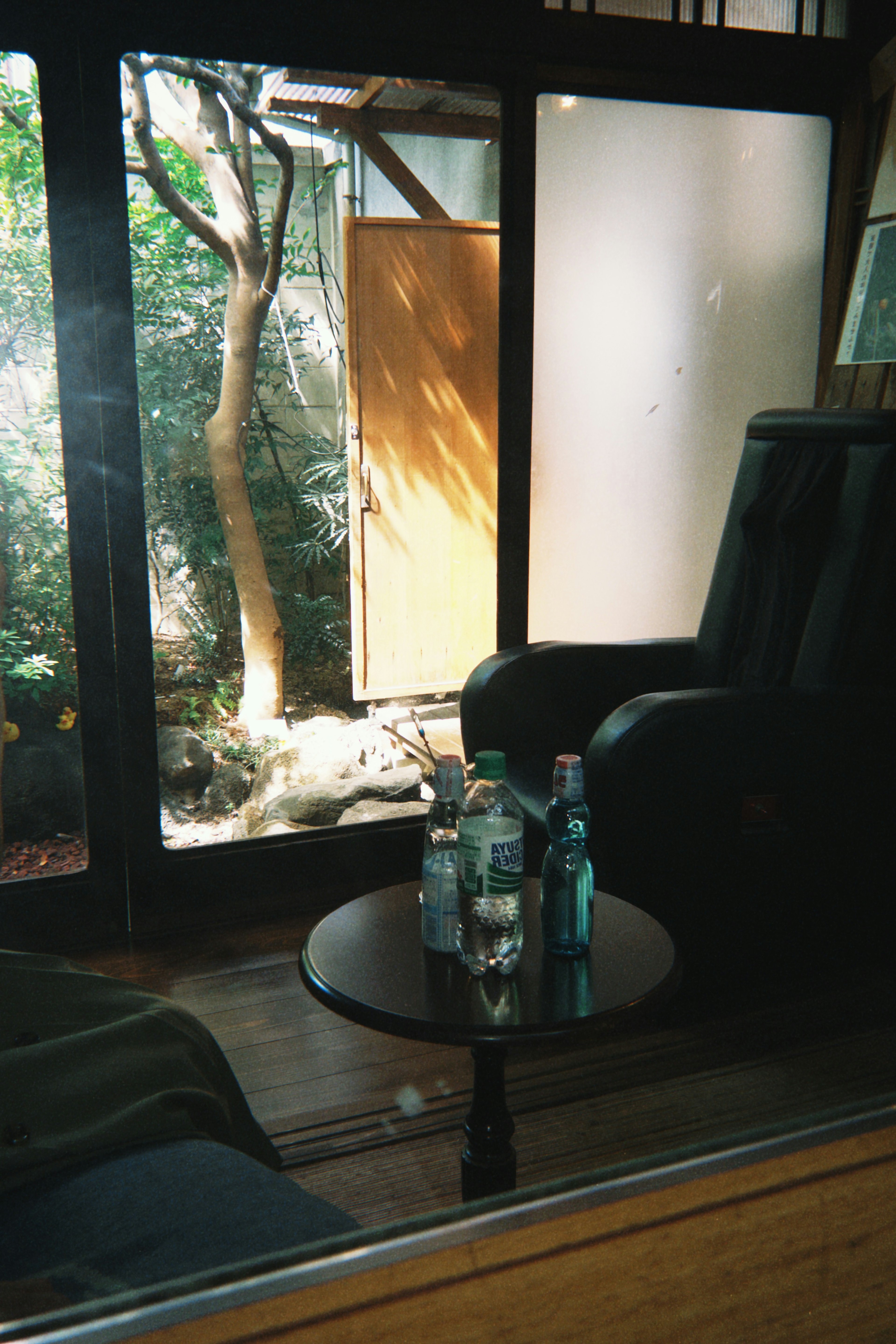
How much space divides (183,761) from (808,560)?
60.3 inches

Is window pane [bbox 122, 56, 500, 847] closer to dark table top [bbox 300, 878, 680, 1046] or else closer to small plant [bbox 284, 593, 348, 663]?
small plant [bbox 284, 593, 348, 663]

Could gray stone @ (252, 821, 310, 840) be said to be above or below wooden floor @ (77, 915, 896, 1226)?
above

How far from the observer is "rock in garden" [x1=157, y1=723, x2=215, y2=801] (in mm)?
2631

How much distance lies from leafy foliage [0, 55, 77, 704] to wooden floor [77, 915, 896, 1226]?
708 millimetres

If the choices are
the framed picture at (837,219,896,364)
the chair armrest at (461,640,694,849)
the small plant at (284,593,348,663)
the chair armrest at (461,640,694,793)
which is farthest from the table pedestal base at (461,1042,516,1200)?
the framed picture at (837,219,896,364)

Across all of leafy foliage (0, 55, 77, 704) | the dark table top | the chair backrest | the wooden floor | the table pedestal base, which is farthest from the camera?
leafy foliage (0, 55, 77, 704)

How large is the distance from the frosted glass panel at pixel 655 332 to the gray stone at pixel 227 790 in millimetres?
876

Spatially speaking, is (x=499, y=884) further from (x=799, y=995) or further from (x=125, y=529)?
(x=125, y=529)

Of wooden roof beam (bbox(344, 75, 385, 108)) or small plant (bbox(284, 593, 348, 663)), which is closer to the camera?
wooden roof beam (bbox(344, 75, 385, 108))

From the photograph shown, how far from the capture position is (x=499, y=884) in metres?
1.29

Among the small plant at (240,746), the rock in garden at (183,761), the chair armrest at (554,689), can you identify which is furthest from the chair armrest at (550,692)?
the rock in garden at (183,761)

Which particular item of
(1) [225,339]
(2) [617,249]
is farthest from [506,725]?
(2) [617,249]

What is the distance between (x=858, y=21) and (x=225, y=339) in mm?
1953

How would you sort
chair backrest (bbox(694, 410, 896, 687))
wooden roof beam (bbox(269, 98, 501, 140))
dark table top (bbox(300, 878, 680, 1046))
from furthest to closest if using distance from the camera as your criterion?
wooden roof beam (bbox(269, 98, 501, 140)), chair backrest (bbox(694, 410, 896, 687)), dark table top (bbox(300, 878, 680, 1046))
